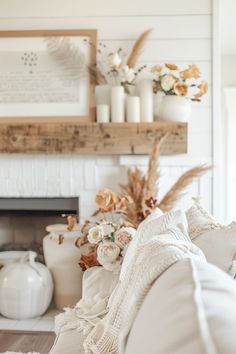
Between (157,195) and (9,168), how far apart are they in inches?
40.0

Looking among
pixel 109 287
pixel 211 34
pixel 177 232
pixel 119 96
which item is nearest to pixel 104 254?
pixel 109 287

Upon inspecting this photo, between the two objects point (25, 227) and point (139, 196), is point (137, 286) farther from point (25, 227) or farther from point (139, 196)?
point (25, 227)

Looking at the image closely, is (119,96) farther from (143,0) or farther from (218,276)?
(218,276)

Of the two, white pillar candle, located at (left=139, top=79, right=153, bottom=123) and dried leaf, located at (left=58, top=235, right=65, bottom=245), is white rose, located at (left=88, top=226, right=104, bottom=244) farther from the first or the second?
white pillar candle, located at (left=139, top=79, right=153, bottom=123)

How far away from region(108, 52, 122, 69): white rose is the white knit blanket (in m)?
2.01

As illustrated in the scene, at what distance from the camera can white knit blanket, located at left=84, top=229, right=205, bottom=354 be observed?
2.97ft

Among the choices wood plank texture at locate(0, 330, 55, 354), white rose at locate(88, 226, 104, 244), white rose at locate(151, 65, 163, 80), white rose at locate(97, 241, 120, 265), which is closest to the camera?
white rose at locate(97, 241, 120, 265)

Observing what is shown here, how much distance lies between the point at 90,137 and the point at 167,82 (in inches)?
23.5

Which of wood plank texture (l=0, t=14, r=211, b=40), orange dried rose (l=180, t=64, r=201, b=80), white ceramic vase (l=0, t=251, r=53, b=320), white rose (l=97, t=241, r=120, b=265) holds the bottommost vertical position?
white ceramic vase (l=0, t=251, r=53, b=320)

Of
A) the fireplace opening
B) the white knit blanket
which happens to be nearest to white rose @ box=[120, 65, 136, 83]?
the fireplace opening

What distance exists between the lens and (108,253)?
224 centimetres

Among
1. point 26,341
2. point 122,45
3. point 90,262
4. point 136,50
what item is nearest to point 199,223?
point 90,262

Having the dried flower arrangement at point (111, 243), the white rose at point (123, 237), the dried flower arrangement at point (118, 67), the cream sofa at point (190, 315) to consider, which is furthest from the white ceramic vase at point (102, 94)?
the cream sofa at point (190, 315)

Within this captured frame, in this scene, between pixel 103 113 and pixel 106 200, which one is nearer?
pixel 106 200
